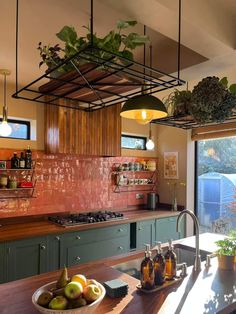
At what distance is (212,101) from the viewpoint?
1.46 meters

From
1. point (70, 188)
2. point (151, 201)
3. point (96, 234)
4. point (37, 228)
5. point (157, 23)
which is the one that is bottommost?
point (96, 234)

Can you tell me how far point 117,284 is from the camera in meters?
1.41

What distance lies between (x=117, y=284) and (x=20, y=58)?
7.17ft

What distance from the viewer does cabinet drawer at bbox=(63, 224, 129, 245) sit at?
3.08 m

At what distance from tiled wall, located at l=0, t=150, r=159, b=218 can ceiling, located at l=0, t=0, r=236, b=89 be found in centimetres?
160

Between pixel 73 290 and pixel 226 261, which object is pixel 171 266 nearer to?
pixel 226 261

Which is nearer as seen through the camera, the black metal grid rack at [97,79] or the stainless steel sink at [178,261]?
the black metal grid rack at [97,79]

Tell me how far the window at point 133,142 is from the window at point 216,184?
949 millimetres

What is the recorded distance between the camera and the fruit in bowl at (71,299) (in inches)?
41.1

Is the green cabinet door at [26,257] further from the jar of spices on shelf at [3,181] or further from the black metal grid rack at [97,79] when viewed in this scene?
the black metal grid rack at [97,79]

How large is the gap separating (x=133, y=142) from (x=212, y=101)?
10.6ft

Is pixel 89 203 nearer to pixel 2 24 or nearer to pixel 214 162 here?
pixel 214 162

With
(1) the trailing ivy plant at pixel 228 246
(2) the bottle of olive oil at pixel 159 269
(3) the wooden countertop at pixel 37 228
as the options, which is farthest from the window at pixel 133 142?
(2) the bottle of olive oil at pixel 159 269

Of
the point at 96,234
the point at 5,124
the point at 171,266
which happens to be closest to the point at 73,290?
the point at 171,266
